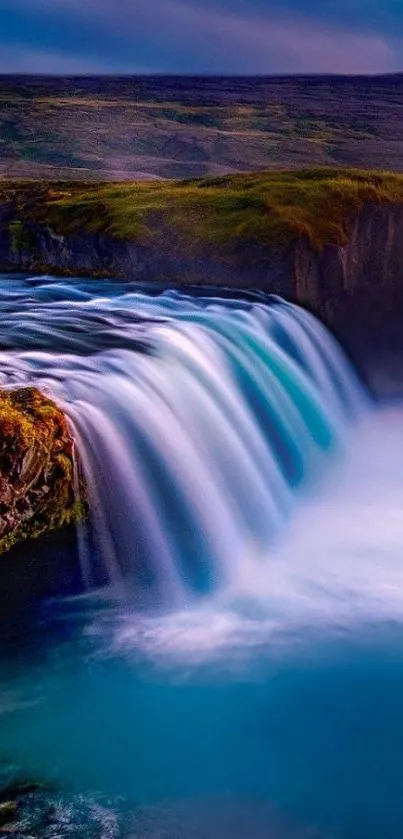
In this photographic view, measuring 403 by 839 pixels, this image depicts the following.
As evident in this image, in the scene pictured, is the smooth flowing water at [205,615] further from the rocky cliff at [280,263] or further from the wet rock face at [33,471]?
the rocky cliff at [280,263]

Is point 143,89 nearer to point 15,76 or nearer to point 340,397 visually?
point 15,76

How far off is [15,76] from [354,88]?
37914 millimetres

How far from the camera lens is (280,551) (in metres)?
7.64

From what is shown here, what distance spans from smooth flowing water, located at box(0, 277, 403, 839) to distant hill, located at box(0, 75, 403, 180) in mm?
30485

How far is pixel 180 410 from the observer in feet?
25.3

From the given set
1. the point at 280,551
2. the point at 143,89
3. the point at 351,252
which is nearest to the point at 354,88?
the point at 143,89

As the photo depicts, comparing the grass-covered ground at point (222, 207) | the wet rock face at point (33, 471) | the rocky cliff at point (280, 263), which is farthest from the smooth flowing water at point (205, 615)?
the grass-covered ground at point (222, 207)

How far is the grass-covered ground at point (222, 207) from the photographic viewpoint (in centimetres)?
1242

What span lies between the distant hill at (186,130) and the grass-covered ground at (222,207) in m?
24.4

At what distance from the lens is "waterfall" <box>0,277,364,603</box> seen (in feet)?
21.2

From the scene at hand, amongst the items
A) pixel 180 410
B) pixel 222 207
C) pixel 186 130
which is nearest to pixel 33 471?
pixel 180 410

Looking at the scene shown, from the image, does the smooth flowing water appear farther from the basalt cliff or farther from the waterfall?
the basalt cliff

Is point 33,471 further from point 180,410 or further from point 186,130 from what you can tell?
point 186,130

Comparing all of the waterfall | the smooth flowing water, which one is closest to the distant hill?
the waterfall
